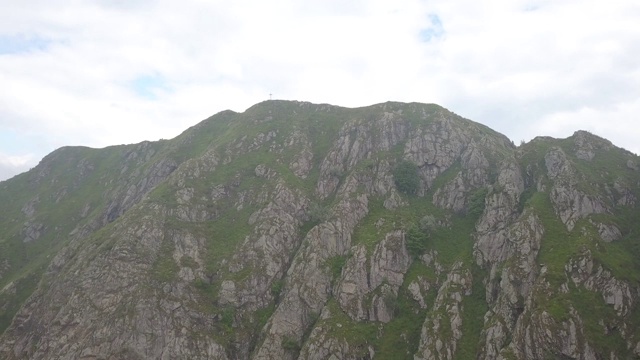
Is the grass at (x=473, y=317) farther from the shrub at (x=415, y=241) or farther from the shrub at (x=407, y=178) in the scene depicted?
the shrub at (x=407, y=178)

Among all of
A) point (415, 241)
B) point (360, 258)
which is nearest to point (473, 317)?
point (415, 241)

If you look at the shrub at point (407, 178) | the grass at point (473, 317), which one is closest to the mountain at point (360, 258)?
the grass at point (473, 317)

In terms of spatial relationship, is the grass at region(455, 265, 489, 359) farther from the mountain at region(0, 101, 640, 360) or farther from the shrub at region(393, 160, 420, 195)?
the shrub at region(393, 160, 420, 195)

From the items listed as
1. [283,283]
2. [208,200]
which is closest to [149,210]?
[208,200]

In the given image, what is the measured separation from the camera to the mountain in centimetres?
6394

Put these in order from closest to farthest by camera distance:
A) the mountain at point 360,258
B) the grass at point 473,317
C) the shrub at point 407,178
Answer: the grass at point 473,317 → the mountain at point 360,258 → the shrub at point 407,178

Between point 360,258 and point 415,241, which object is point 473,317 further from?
point 360,258

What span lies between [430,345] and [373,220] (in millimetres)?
32017

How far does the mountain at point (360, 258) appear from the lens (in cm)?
6394

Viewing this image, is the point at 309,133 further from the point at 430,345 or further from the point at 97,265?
the point at 430,345

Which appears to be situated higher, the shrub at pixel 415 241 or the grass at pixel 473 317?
the shrub at pixel 415 241

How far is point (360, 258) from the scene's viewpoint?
80688mm

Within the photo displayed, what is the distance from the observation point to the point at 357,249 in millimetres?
82500

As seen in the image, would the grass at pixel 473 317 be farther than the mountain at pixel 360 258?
No
